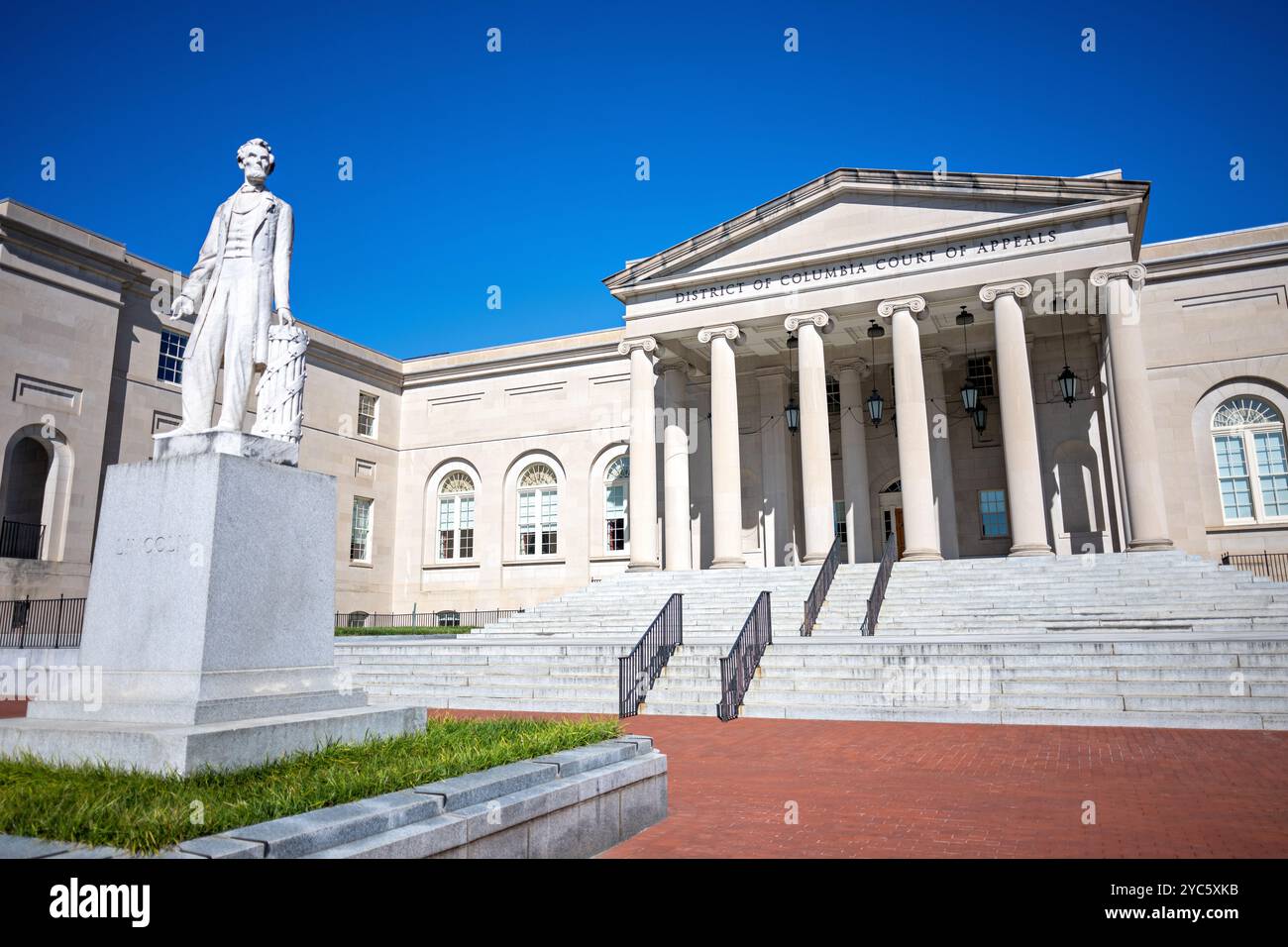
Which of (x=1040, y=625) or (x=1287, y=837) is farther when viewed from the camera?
(x=1040, y=625)

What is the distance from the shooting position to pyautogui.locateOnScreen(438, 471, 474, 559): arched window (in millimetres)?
37656

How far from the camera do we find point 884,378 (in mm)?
30938

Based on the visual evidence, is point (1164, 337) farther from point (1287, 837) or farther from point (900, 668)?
point (1287, 837)

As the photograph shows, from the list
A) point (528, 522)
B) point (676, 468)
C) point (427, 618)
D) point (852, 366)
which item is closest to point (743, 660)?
point (676, 468)

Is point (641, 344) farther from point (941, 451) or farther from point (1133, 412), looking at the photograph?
point (1133, 412)

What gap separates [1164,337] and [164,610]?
30.1m

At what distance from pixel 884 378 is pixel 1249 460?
1138 cm

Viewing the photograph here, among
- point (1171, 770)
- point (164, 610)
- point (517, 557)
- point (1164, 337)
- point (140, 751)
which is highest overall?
point (1164, 337)

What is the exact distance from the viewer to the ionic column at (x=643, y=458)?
2742 centimetres

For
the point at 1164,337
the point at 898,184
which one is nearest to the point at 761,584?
the point at 898,184

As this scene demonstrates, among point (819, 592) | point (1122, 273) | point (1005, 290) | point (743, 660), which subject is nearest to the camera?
point (743, 660)

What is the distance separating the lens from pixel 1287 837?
5.98 m

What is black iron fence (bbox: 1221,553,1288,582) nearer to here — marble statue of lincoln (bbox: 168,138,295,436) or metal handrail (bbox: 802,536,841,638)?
metal handrail (bbox: 802,536,841,638)
